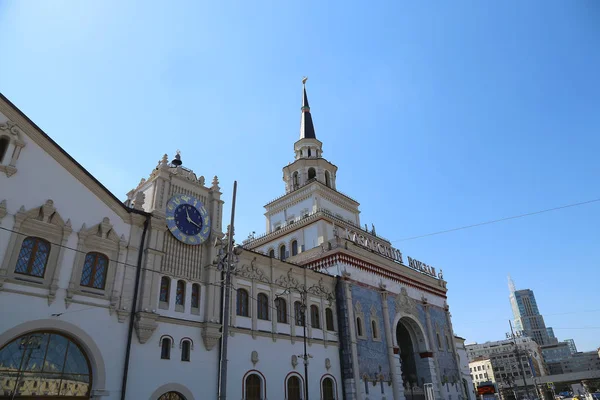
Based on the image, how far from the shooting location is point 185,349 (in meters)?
22.5

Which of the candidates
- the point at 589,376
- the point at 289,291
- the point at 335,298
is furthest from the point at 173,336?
the point at 589,376

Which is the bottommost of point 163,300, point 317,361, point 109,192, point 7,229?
point 317,361

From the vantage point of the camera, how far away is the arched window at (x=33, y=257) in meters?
17.9

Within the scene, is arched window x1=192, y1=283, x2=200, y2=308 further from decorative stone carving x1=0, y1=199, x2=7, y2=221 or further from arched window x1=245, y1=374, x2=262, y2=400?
decorative stone carving x1=0, y1=199, x2=7, y2=221

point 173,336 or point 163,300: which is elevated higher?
point 163,300

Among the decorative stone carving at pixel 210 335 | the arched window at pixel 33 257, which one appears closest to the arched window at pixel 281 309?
the decorative stone carving at pixel 210 335

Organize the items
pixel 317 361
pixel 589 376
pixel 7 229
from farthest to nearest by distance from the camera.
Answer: pixel 589 376, pixel 317 361, pixel 7 229

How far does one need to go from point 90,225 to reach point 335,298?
66.2 feet

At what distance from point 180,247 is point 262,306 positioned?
294 inches

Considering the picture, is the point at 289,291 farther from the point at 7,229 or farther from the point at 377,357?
the point at 7,229

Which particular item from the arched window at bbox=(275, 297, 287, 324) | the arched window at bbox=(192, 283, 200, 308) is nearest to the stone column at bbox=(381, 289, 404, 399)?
the arched window at bbox=(275, 297, 287, 324)

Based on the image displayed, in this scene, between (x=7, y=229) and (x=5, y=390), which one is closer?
(x=5, y=390)

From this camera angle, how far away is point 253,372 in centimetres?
2541

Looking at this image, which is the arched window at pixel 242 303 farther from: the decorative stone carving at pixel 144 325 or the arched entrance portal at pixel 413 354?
the arched entrance portal at pixel 413 354
